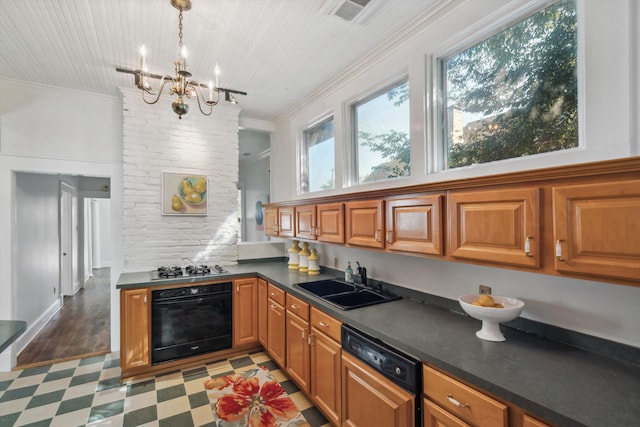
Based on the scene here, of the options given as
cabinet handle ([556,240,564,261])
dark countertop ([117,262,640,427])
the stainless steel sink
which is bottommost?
the stainless steel sink

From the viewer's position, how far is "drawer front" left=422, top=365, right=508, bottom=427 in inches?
43.2

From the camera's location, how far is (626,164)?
1.02 m

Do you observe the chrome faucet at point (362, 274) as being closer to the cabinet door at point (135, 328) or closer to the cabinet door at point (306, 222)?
the cabinet door at point (306, 222)

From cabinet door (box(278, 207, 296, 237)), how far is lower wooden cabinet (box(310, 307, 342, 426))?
4.12 ft

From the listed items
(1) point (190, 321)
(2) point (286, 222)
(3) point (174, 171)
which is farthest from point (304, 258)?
(3) point (174, 171)

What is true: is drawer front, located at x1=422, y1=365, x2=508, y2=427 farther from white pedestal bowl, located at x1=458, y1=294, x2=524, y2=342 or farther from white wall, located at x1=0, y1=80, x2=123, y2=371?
white wall, located at x1=0, y1=80, x2=123, y2=371

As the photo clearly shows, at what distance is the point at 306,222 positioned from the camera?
3.07 meters

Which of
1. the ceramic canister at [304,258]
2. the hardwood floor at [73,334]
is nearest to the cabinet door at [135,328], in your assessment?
the hardwood floor at [73,334]

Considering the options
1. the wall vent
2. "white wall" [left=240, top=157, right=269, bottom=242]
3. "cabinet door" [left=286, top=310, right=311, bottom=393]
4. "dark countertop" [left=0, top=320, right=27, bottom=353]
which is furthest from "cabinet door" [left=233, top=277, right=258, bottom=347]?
the wall vent

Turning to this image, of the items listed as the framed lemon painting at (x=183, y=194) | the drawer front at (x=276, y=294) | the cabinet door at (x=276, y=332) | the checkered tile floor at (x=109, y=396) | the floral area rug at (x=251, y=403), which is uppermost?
the framed lemon painting at (x=183, y=194)

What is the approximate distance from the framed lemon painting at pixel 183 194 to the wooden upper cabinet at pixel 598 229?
11.5 feet

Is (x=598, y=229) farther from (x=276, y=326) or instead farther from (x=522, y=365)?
(x=276, y=326)

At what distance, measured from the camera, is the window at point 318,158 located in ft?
11.3

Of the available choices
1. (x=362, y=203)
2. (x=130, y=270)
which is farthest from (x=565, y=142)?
(x=130, y=270)
